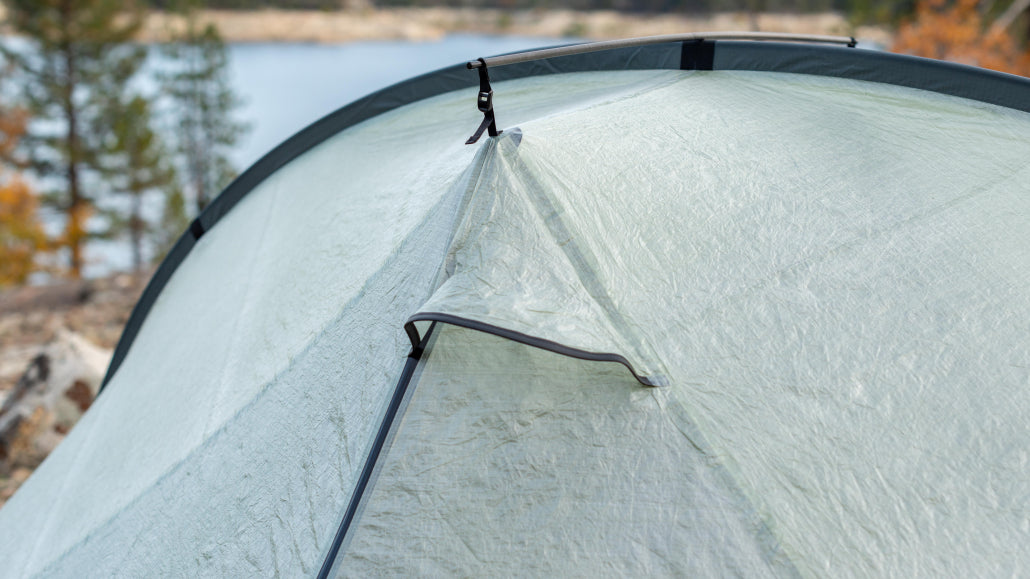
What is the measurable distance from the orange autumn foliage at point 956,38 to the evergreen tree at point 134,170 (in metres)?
17.8

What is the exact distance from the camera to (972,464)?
4.16 ft

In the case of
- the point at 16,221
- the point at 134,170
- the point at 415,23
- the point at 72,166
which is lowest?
the point at 16,221

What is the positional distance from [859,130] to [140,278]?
7.60 m

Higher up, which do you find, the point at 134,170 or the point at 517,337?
the point at 517,337

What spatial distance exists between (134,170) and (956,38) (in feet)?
65.0

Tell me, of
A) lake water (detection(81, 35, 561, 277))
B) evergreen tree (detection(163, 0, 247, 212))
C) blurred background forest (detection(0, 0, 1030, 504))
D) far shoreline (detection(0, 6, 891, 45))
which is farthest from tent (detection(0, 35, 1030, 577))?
lake water (detection(81, 35, 561, 277))

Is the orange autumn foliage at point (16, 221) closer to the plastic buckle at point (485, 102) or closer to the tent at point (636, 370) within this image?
the tent at point (636, 370)

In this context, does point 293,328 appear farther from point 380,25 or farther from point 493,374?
point 380,25

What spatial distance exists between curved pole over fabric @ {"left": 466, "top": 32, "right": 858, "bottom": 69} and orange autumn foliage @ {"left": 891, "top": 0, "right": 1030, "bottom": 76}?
11.2 meters

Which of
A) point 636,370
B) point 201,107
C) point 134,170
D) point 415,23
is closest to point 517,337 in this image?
point 636,370

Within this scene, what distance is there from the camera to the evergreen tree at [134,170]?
1953cm

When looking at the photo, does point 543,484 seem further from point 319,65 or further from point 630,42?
point 319,65

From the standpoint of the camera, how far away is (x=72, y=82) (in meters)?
19.7

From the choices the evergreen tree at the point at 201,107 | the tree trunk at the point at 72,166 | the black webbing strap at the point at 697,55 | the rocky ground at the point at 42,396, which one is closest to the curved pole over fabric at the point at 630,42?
the black webbing strap at the point at 697,55
